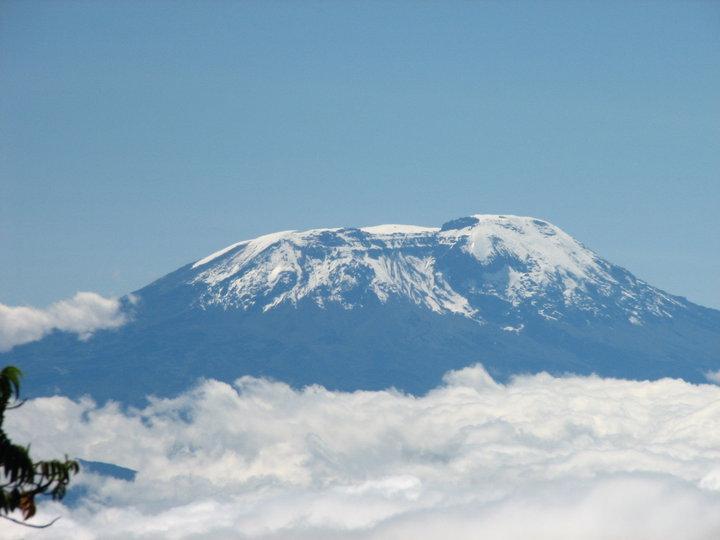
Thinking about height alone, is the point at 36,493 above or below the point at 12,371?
below

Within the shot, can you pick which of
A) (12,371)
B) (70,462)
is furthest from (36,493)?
(12,371)

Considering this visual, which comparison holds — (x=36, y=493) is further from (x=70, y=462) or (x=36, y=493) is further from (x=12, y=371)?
(x=12, y=371)
